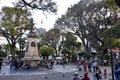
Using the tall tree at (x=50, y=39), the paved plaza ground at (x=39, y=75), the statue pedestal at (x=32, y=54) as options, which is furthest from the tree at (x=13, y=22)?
the tall tree at (x=50, y=39)

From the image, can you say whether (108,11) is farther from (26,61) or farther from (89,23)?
(26,61)

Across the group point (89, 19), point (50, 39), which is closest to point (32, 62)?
point (89, 19)

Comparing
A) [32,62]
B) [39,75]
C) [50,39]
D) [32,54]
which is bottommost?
[39,75]

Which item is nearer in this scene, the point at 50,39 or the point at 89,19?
the point at 89,19

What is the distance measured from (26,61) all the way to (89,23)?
1556 cm

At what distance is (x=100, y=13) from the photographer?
47875 millimetres

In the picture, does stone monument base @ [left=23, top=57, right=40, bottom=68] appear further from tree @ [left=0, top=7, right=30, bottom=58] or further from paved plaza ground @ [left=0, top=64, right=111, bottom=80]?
tree @ [left=0, top=7, right=30, bottom=58]

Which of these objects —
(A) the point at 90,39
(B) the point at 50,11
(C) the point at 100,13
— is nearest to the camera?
(B) the point at 50,11

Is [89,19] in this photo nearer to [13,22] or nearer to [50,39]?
[13,22]

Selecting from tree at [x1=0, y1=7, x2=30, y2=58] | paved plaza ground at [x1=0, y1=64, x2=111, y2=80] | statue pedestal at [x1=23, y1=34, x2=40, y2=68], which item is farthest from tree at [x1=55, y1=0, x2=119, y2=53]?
paved plaza ground at [x1=0, y1=64, x2=111, y2=80]

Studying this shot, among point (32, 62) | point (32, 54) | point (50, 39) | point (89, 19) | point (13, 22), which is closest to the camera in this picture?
point (32, 62)

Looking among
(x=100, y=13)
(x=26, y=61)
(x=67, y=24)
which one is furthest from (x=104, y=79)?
(x=67, y=24)

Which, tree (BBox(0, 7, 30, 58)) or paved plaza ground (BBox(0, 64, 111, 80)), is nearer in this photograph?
paved plaza ground (BBox(0, 64, 111, 80))

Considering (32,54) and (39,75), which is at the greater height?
(32,54)
